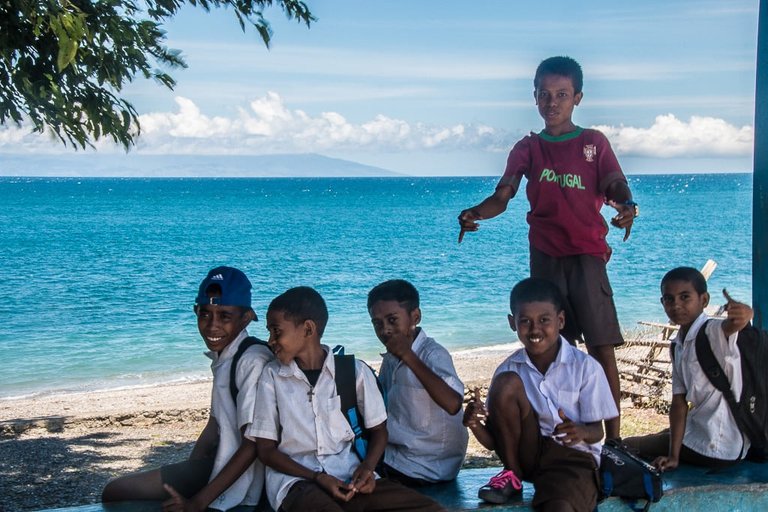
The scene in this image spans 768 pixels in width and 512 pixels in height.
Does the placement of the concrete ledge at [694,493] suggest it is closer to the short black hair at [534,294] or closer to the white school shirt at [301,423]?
the white school shirt at [301,423]

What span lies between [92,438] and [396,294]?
7182mm

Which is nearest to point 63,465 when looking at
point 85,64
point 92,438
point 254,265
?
point 92,438

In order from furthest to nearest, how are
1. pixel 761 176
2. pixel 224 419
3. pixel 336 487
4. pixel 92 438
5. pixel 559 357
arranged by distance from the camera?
pixel 92 438, pixel 761 176, pixel 559 357, pixel 224 419, pixel 336 487

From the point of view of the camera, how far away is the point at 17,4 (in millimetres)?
3703

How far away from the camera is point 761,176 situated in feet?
15.1

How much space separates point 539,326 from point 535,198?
33.8 inches

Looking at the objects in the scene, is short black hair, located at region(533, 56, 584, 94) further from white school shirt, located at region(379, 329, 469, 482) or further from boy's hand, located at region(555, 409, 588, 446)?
boy's hand, located at region(555, 409, 588, 446)

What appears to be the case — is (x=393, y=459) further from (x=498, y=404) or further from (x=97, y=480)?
(x=97, y=480)

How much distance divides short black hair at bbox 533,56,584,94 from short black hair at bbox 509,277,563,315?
1.04 m

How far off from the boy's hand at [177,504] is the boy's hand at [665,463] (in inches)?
76.1

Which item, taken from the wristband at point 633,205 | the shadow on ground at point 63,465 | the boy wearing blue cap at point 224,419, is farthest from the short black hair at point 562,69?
the shadow on ground at point 63,465

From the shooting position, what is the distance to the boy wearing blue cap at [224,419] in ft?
11.6

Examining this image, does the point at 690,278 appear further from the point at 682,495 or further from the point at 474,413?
the point at 474,413

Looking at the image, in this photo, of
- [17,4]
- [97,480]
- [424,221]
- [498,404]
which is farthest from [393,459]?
[424,221]
